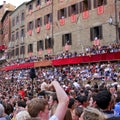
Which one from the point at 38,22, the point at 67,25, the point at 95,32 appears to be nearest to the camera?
the point at 95,32

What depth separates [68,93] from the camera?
13.4m

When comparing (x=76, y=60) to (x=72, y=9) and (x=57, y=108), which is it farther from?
(x=57, y=108)

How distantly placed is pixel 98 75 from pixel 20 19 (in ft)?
96.9

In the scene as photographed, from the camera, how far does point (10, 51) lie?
55719mm

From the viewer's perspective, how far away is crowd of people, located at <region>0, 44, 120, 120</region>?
441 centimetres

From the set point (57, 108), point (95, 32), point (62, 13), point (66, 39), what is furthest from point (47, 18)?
point (57, 108)

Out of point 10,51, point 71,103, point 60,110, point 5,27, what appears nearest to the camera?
point 60,110

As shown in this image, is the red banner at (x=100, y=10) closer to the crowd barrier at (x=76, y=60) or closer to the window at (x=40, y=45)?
the crowd barrier at (x=76, y=60)

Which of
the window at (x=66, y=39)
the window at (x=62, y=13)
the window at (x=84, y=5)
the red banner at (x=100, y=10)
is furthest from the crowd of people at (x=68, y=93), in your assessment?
the window at (x=62, y=13)

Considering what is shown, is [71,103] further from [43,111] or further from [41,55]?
[41,55]

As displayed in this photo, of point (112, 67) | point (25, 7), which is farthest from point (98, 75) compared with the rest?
point (25, 7)

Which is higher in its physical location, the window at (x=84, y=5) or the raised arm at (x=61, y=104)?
the window at (x=84, y=5)

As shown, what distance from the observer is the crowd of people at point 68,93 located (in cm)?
441

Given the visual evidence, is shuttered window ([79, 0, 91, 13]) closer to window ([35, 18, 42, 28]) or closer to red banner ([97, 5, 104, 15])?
red banner ([97, 5, 104, 15])
